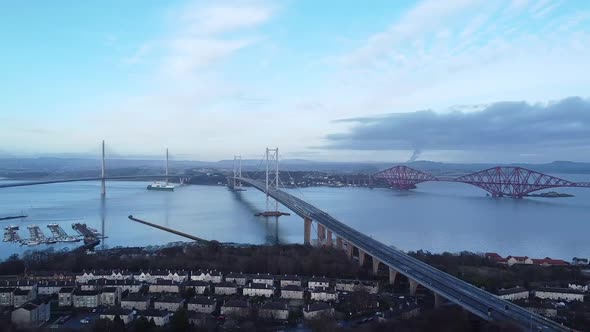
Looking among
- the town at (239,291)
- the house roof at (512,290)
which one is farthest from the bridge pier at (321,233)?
the house roof at (512,290)

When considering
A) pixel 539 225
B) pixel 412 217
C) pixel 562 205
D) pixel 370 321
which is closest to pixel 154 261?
pixel 370 321

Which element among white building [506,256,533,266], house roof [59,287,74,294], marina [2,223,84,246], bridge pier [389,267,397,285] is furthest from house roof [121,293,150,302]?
white building [506,256,533,266]

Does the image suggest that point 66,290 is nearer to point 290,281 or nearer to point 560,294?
point 290,281

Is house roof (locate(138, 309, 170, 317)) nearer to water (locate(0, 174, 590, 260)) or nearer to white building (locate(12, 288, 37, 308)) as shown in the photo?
white building (locate(12, 288, 37, 308))

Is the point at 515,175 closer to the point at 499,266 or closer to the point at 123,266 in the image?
the point at 499,266

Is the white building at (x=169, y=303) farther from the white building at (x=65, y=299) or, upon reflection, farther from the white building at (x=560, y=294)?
the white building at (x=560, y=294)

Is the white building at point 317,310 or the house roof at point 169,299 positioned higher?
the house roof at point 169,299

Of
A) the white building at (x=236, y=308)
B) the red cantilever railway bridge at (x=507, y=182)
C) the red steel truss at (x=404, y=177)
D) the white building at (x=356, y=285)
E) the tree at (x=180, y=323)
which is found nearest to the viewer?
the tree at (x=180, y=323)
